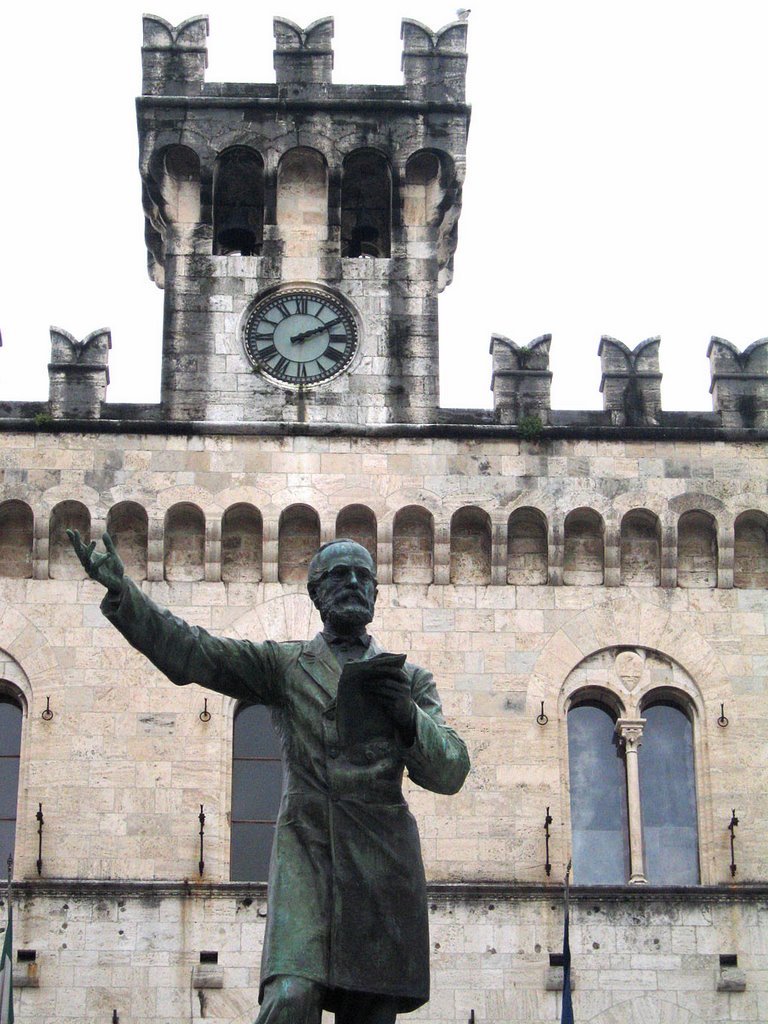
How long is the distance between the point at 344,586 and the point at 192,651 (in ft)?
2.38

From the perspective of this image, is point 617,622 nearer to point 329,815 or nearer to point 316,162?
point 316,162

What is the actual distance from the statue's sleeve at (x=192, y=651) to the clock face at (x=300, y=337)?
17368 mm

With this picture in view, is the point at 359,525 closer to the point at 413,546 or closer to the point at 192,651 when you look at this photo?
the point at 413,546

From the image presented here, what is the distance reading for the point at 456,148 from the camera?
28938 millimetres

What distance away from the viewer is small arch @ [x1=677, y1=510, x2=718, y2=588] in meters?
27.0

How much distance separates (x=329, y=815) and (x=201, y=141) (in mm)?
20102

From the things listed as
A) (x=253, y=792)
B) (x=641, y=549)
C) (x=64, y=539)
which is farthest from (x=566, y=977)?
(x=64, y=539)

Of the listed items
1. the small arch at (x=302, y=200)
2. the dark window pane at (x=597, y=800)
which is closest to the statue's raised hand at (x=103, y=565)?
the dark window pane at (x=597, y=800)

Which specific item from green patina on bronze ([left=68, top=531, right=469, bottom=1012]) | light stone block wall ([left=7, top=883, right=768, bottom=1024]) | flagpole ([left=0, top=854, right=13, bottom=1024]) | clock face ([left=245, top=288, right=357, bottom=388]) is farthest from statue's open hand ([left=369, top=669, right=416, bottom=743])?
clock face ([left=245, top=288, right=357, bottom=388])

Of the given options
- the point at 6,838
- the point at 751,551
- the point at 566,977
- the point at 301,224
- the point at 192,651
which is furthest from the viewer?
the point at 301,224

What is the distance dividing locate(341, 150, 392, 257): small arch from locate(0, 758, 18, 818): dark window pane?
7570 mm

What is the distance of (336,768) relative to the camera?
968 cm

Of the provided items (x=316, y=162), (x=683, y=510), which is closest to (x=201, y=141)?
(x=316, y=162)

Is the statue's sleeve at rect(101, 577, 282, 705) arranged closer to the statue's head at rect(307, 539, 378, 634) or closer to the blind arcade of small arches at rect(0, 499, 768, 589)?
the statue's head at rect(307, 539, 378, 634)
